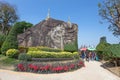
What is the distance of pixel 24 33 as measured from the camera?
31453mm

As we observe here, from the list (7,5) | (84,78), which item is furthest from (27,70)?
(7,5)

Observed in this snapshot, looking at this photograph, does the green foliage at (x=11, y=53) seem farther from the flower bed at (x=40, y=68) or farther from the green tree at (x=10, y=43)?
the flower bed at (x=40, y=68)

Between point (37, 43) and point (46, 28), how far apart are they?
2.82 metres

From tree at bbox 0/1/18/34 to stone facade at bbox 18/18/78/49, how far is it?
71.9 feet

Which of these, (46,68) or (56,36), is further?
(56,36)

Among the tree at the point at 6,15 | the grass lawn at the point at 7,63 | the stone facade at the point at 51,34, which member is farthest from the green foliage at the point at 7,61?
the tree at the point at 6,15

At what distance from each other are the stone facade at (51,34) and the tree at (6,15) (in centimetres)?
2192

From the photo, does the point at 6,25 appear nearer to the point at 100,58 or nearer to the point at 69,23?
the point at 69,23

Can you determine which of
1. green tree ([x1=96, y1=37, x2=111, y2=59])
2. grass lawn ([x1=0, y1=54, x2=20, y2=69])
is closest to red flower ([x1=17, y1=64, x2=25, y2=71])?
grass lawn ([x1=0, y1=54, x2=20, y2=69])

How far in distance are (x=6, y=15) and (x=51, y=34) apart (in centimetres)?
2566

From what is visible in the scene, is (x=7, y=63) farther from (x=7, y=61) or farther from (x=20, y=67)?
(x=20, y=67)

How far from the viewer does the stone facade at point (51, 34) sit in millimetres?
29391

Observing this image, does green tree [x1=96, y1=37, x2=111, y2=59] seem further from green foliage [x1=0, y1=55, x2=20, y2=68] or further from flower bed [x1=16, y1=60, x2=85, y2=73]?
green foliage [x1=0, y1=55, x2=20, y2=68]

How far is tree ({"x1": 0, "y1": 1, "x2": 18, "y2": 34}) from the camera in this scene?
50.6m
